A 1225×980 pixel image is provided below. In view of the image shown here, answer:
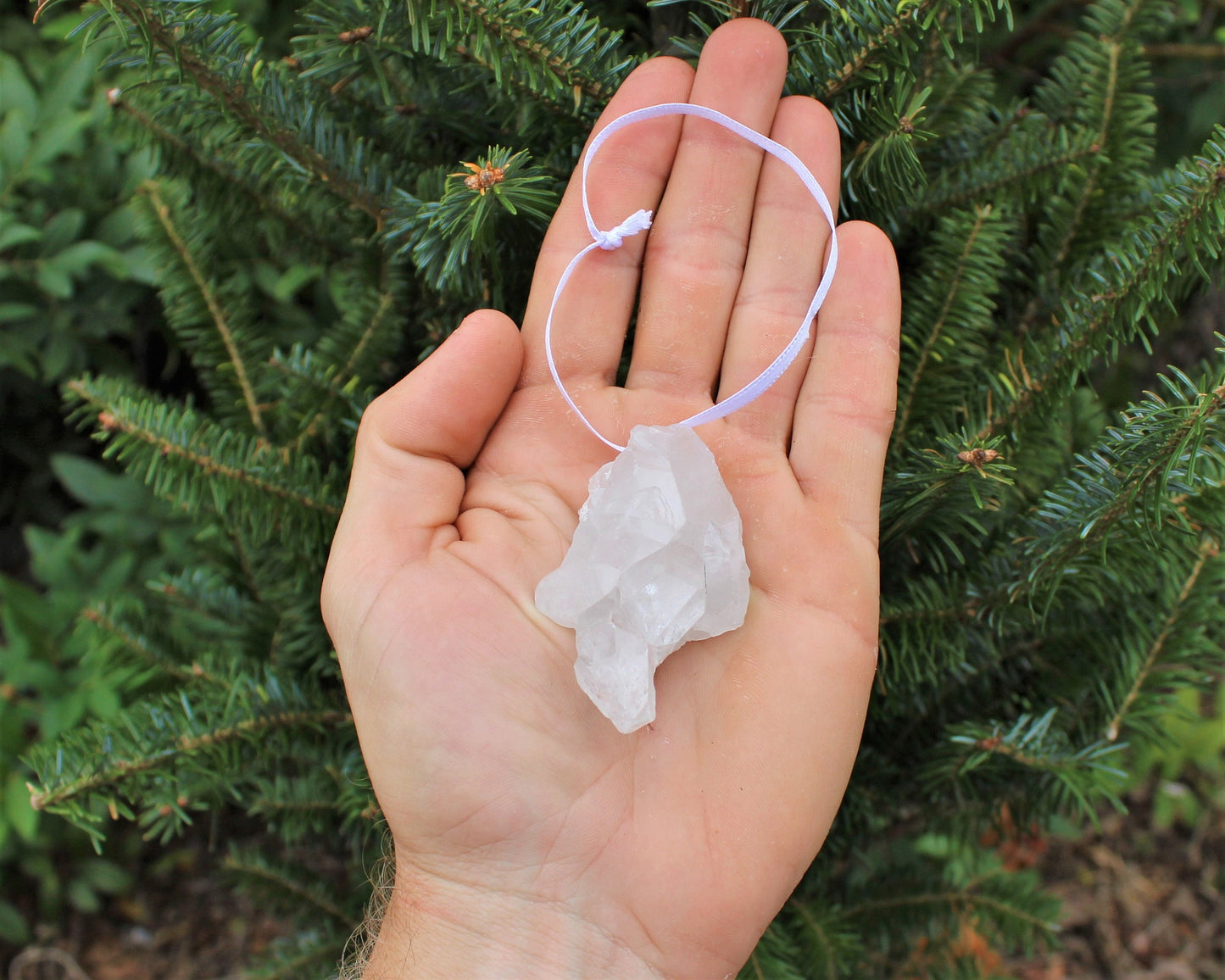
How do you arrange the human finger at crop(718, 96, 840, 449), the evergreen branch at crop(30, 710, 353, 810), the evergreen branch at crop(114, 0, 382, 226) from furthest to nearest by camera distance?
the human finger at crop(718, 96, 840, 449) < the evergreen branch at crop(30, 710, 353, 810) < the evergreen branch at crop(114, 0, 382, 226)

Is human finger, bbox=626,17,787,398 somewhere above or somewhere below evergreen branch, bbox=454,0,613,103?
below

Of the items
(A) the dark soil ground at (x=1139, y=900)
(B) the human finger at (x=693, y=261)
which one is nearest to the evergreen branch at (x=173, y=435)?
(B) the human finger at (x=693, y=261)

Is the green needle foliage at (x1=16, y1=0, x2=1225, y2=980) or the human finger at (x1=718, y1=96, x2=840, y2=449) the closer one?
the green needle foliage at (x1=16, y1=0, x2=1225, y2=980)

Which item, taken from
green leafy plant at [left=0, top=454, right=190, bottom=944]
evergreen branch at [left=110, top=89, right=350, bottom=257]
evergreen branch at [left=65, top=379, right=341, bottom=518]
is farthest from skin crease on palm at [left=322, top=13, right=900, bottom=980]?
green leafy plant at [left=0, top=454, right=190, bottom=944]

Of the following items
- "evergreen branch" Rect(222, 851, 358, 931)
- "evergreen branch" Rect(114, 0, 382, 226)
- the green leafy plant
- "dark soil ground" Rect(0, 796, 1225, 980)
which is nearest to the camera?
"evergreen branch" Rect(114, 0, 382, 226)

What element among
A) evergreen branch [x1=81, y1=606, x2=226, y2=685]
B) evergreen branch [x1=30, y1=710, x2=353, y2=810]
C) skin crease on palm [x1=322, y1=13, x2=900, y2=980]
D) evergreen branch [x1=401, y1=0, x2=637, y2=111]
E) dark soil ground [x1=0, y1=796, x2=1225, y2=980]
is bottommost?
dark soil ground [x1=0, y1=796, x2=1225, y2=980]

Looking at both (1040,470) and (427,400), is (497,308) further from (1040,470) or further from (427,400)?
(1040,470)

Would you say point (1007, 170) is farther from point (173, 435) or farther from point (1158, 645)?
point (173, 435)

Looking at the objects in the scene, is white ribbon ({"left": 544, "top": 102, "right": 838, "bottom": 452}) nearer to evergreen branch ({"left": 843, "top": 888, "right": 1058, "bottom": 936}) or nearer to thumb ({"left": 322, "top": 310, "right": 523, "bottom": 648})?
thumb ({"left": 322, "top": 310, "right": 523, "bottom": 648})

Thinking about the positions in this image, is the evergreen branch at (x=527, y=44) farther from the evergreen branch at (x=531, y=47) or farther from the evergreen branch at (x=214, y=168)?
the evergreen branch at (x=214, y=168)
